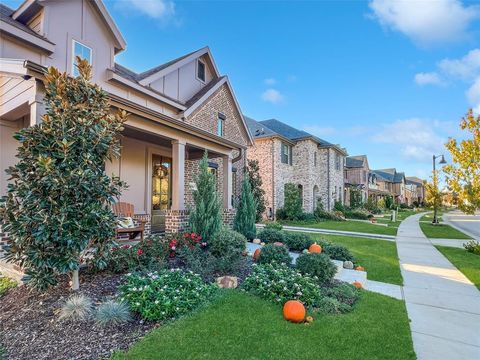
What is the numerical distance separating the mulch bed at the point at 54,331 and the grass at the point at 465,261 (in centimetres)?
680

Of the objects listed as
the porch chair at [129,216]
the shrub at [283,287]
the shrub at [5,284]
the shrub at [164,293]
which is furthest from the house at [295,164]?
the shrub at [5,284]

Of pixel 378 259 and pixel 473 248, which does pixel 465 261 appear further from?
pixel 378 259

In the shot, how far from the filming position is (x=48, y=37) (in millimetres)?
6848

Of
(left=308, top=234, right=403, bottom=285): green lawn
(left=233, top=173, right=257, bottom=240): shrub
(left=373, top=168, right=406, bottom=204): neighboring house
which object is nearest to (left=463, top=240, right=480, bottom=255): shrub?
(left=308, top=234, right=403, bottom=285): green lawn

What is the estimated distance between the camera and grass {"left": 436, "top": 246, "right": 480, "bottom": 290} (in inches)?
242

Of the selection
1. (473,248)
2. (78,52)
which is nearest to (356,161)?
(473,248)

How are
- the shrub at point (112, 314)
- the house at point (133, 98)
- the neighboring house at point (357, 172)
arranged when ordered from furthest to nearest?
1. the neighboring house at point (357, 172)
2. the house at point (133, 98)
3. the shrub at point (112, 314)

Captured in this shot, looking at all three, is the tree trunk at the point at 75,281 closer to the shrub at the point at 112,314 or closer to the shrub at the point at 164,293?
the shrub at the point at 164,293

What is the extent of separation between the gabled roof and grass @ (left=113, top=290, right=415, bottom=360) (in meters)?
32.6

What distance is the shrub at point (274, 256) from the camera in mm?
5453

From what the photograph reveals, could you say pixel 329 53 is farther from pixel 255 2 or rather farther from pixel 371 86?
pixel 255 2

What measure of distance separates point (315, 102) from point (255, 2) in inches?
390

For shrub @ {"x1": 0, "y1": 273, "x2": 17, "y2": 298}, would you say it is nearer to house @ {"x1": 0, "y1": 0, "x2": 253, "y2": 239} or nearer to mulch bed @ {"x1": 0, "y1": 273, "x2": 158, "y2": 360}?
mulch bed @ {"x1": 0, "y1": 273, "x2": 158, "y2": 360}

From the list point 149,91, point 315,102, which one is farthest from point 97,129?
point 315,102
